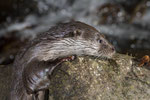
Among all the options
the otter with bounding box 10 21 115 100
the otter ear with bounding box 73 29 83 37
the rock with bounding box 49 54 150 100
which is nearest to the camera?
the rock with bounding box 49 54 150 100

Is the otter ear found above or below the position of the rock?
above

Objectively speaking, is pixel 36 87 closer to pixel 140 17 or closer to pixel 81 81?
pixel 81 81

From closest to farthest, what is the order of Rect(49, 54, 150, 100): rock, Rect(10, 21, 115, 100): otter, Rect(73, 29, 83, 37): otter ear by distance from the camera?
1. Rect(49, 54, 150, 100): rock
2. Rect(10, 21, 115, 100): otter
3. Rect(73, 29, 83, 37): otter ear

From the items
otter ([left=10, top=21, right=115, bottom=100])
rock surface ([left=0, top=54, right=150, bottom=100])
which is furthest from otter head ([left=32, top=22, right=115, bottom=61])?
rock surface ([left=0, top=54, right=150, bottom=100])

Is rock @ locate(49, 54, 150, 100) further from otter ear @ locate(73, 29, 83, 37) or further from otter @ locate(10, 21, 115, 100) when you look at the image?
otter ear @ locate(73, 29, 83, 37)

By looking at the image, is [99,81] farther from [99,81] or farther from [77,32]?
[77,32]

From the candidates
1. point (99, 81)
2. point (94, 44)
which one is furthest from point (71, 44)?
point (99, 81)

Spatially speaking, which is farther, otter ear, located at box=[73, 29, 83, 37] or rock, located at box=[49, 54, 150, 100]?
otter ear, located at box=[73, 29, 83, 37]

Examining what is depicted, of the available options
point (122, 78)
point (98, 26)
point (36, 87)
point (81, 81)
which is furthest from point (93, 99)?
point (98, 26)
